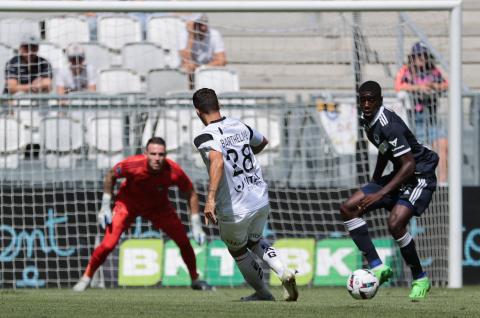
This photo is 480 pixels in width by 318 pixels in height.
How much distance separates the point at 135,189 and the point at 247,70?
367 cm

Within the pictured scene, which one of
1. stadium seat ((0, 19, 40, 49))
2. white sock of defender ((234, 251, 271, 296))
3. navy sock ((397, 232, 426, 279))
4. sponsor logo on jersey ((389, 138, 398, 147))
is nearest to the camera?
white sock of defender ((234, 251, 271, 296))

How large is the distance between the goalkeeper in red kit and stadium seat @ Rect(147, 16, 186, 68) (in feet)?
8.88

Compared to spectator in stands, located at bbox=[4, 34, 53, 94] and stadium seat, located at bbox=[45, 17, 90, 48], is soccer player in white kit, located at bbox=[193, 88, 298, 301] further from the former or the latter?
stadium seat, located at bbox=[45, 17, 90, 48]

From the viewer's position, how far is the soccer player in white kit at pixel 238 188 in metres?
8.87

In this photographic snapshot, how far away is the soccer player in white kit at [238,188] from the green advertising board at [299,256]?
14.3ft

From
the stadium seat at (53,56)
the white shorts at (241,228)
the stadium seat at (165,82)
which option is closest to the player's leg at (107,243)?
the stadium seat at (165,82)

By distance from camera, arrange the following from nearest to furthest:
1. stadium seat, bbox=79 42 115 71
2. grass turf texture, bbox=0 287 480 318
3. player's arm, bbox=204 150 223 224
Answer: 1. grass turf texture, bbox=0 287 480 318
2. player's arm, bbox=204 150 223 224
3. stadium seat, bbox=79 42 115 71

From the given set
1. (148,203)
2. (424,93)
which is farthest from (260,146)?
(424,93)

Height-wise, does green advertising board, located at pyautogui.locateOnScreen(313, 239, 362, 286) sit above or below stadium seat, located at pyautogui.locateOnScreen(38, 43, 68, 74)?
below

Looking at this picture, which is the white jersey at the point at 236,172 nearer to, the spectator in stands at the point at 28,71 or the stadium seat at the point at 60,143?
the stadium seat at the point at 60,143

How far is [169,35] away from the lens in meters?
15.1

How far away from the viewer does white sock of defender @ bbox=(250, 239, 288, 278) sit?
8.88 m

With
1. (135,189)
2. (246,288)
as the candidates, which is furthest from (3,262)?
(246,288)

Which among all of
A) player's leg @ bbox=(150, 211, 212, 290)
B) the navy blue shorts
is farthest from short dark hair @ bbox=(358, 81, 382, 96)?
player's leg @ bbox=(150, 211, 212, 290)
